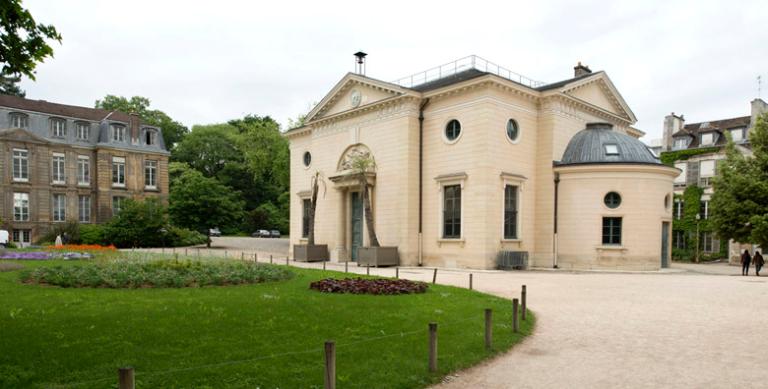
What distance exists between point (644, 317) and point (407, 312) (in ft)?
18.0

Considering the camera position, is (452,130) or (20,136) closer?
(452,130)

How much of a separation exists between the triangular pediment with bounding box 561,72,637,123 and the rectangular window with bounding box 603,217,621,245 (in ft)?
22.8

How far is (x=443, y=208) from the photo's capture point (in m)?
26.9

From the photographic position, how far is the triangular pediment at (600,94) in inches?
1121

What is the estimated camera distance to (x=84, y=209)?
4375 cm

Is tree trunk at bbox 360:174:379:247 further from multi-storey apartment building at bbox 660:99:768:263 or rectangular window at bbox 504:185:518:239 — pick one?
multi-storey apartment building at bbox 660:99:768:263

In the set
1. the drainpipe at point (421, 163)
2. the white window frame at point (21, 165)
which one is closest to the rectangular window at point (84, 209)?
the white window frame at point (21, 165)

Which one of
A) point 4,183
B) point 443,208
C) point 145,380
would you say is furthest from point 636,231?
point 4,183

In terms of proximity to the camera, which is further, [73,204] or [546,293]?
[73,204]

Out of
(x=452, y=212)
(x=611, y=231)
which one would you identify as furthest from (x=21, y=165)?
(x=611, y=231)

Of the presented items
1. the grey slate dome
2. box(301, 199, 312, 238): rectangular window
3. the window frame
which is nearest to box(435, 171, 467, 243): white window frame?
the grey slate dome

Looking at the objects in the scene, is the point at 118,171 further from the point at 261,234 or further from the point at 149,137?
the point at 261,234

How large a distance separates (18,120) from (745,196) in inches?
1909

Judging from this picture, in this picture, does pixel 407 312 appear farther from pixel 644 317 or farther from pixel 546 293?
pixel 546 293
